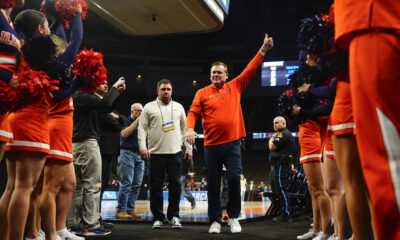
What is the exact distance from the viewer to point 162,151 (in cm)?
492

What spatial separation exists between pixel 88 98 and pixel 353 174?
2.85 metres

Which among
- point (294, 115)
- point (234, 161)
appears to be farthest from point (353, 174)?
point (234, 161)

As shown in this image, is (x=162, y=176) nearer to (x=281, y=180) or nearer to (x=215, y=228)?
(x=215, y=228)

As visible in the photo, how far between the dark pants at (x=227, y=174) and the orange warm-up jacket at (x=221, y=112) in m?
0.10

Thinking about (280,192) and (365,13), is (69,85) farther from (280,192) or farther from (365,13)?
(280,192)

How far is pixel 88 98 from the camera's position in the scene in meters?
3.87

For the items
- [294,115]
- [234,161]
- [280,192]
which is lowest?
[280,192]

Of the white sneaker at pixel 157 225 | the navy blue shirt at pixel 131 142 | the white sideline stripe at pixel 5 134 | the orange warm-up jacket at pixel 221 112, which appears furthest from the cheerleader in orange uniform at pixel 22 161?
the navy blue shirt at pixel 131 142

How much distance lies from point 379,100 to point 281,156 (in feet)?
17.9

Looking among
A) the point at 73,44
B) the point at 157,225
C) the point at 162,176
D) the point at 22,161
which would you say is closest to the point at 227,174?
the point at 162,176

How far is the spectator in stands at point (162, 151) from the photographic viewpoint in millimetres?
4891

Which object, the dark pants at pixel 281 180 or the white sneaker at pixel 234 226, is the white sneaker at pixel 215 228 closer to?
the white sneaker at pixel 234 226

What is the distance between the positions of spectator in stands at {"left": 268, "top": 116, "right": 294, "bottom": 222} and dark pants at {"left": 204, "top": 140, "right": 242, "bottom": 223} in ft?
6.73

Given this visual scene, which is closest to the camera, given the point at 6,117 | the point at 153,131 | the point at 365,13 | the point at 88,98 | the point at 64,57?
the point at 365,13
